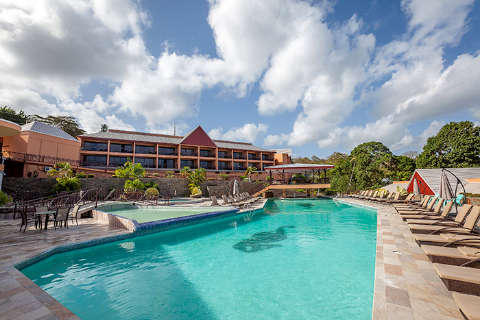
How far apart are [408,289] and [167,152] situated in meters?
35.2

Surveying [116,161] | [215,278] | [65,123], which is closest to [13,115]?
[65,123]

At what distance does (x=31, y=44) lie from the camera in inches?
405

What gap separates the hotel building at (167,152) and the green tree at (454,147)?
25488 millimetres

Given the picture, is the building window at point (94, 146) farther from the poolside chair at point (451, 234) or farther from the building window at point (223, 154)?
the poolside chair at point (451, 234)

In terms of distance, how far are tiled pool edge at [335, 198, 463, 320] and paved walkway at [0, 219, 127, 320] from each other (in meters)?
4.20

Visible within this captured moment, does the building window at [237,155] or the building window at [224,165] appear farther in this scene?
the building window at [237,155]

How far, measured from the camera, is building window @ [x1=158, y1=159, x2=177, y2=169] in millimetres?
34000

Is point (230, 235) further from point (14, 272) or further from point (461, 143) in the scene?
point (461, 143)

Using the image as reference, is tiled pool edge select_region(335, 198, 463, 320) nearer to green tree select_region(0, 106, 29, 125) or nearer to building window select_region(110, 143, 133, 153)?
building window select_region(110, 143, 133, 153)

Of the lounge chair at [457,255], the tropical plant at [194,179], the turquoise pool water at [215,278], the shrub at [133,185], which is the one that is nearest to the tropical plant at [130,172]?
the shrub at [133,185]

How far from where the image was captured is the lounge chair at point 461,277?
2.47 metres

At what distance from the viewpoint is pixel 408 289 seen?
314cm

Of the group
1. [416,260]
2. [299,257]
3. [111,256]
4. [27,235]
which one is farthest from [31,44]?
[416,260]

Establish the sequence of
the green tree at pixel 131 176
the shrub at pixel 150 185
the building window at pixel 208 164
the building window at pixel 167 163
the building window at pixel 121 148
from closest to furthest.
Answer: the green tree at pixel 131 176 < the shrub at pixel 150 185 < the building window at pixel 121 148 < the building window at pixel 167 163 < the building window at pixel 208 164
